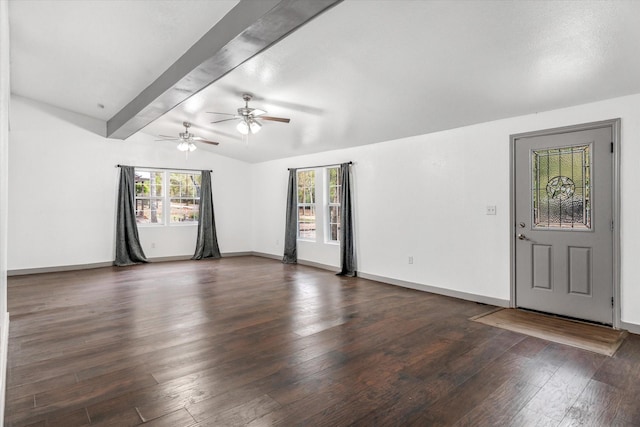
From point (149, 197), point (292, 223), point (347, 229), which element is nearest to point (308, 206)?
point (292, 223)

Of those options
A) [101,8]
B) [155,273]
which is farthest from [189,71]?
[155,273]

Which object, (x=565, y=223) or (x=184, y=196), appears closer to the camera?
(x=565, y=223)

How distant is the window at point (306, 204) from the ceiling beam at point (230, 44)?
3.41 m

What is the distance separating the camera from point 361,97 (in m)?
4.39

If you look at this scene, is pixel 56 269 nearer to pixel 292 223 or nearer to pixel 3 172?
pixel 292 223

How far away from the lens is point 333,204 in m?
7.26

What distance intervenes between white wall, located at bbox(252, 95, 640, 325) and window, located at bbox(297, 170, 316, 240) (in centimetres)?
111

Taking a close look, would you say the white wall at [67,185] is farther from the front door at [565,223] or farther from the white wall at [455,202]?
the front door at [565,223]

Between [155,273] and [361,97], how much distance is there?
16.5 ft

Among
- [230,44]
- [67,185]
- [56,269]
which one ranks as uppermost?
[230,44]

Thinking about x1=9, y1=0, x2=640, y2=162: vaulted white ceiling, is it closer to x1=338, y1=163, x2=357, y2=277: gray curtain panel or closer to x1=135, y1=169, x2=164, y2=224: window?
x1=338, y1=163, x2=357, y2=277: gray curtain panel

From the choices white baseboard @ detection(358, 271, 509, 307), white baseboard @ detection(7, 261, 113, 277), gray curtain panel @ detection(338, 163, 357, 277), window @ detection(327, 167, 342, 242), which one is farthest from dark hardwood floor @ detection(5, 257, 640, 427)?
window @ detection(327, 167, 342, 242)

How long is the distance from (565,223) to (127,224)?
774 centimetres

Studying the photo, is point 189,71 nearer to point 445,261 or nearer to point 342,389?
point 342,389
